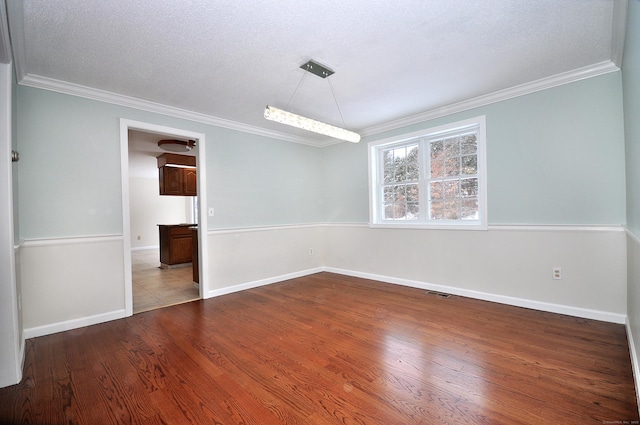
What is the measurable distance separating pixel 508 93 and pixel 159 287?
5521 millimetres

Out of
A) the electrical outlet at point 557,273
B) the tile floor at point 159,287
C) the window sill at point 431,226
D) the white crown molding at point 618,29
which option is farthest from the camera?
the tile floor at point 159,287

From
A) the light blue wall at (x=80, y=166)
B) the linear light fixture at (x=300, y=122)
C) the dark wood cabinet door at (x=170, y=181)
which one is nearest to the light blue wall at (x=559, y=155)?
the linear light fixture at (x=300, y=122)

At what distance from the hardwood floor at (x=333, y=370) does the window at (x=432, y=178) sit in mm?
1318

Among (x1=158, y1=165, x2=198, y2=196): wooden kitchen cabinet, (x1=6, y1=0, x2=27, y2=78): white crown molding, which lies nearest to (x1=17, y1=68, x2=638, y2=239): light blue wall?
(x1=6, y1=0, x2=27, y2=78): white crown molding

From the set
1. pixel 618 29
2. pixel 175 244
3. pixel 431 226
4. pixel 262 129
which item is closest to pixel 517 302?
pixel 431 226

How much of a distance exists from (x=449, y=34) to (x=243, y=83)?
195cm

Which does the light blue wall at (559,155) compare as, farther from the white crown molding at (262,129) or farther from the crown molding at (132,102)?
the crown molding at (132,102)

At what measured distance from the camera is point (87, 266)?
3.01m

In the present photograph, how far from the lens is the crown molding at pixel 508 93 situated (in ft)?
9.12

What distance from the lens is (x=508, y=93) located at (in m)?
3.29

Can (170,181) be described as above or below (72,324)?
above

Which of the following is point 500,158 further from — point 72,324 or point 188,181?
point 188,181

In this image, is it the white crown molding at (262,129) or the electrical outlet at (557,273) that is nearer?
the white crown molding at (262,129)

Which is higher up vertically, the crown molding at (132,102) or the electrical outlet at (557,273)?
the crown molding at (132,102)
